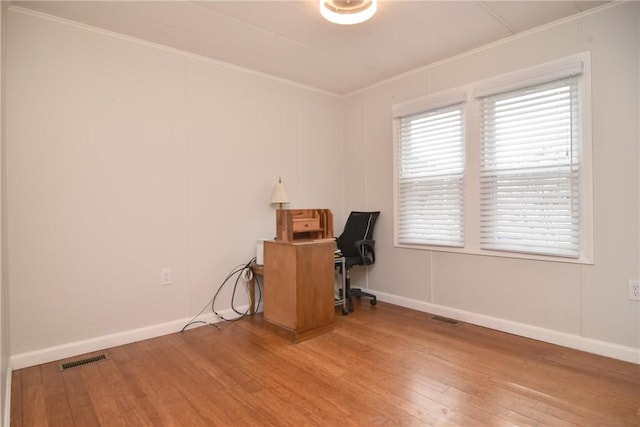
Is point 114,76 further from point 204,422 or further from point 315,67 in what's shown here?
point 204,422

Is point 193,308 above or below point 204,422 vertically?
above

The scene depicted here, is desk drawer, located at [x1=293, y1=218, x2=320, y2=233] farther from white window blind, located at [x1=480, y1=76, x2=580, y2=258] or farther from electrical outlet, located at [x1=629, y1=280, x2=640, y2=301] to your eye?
electrical outlet, located at [x1=629, y1=280, x2=640, y2=301]

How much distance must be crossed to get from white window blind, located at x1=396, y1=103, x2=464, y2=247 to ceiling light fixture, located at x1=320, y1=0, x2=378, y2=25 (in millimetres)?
1423

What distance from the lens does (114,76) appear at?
9.12 feet

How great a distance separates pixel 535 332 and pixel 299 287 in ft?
6.31

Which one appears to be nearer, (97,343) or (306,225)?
(97,343)

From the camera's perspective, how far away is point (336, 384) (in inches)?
84.7

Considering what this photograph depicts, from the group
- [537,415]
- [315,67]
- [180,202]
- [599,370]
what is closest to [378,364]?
[537,415]

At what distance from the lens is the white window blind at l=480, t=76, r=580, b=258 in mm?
2629

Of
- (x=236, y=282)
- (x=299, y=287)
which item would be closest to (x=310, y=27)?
(x=299, y=287)

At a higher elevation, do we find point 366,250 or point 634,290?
point 366,250

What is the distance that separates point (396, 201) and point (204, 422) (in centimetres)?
277

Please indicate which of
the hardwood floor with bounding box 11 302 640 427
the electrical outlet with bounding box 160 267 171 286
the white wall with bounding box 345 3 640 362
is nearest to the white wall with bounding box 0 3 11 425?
the hardwood floor with bounding box 11 302 640 427

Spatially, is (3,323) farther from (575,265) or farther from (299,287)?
(575,265)
